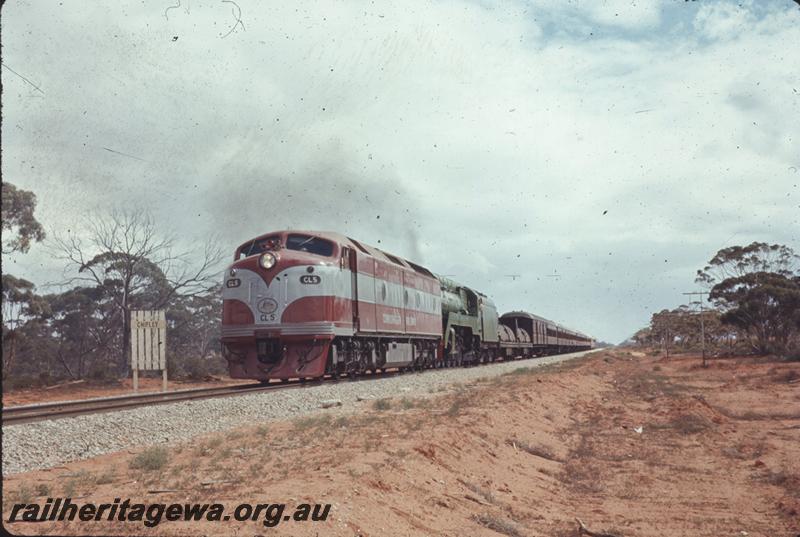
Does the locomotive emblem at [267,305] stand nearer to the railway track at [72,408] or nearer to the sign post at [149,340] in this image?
the railway track at [72,408]

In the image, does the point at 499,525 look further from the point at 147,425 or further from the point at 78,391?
the point at 78,391

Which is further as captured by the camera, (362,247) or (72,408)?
(362,247)

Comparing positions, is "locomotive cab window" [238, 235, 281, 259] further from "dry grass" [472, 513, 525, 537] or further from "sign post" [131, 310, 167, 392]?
"dry grass" [472, 513, 525, 537]

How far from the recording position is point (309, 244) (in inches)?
842

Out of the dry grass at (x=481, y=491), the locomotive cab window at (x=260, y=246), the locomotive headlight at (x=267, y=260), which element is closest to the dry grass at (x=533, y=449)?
the dry grass at (x=481, y=491)

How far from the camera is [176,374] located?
38531 mm

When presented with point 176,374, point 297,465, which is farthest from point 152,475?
point 176,374

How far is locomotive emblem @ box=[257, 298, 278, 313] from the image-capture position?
19.6 metres

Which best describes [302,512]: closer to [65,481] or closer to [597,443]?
[65,481]

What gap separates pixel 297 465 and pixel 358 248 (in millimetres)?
14860

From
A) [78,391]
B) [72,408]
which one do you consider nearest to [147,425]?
[72,408]

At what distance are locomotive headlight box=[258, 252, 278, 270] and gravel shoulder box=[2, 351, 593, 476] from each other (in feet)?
12.7

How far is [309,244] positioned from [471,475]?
483 inches

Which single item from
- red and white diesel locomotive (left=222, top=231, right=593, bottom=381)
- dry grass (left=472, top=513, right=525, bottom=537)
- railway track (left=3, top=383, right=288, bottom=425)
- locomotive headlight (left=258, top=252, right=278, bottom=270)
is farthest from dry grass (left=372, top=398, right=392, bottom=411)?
dry grass (left=472, top=513, right=525, bottom=537)
